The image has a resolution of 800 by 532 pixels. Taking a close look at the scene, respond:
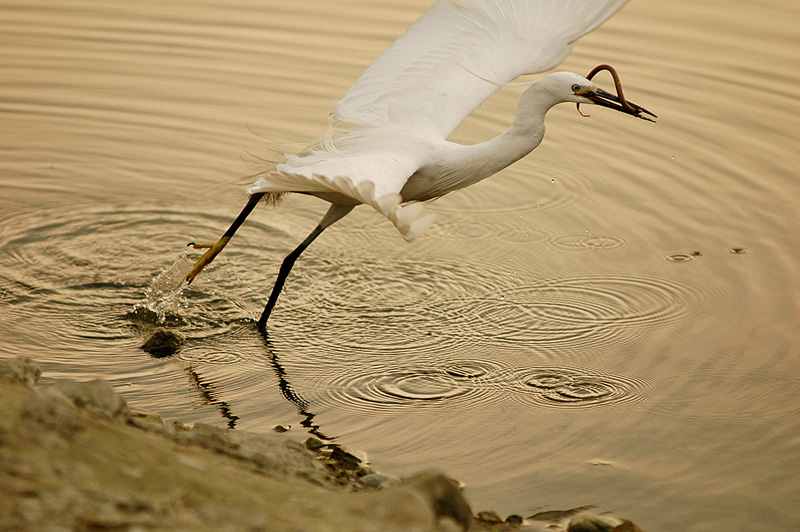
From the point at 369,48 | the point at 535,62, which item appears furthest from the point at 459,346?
the point at 369,48

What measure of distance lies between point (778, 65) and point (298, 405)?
721 centimetres

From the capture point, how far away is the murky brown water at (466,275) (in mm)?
4379

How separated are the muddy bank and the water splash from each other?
1.71m

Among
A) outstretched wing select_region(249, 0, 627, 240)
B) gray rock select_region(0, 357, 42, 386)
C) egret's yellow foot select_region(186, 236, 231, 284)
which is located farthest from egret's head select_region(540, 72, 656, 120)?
gray rock select_region(0, 357, 42, 386)

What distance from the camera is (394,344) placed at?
5.12 meters

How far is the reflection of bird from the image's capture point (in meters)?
4.81

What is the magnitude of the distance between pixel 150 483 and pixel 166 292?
112 inches

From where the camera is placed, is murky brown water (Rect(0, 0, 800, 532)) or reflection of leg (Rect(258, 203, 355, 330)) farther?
reflection of leg (Rect(258, 203, 355, 330))

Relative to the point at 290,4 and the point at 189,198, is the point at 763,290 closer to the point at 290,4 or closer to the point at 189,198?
the point at 189,198

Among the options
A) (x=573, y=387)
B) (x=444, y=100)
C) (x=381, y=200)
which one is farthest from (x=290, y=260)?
(x=381, y=200)

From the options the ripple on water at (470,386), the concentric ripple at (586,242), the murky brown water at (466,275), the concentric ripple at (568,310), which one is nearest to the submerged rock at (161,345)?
the murky brown water at (466,275)

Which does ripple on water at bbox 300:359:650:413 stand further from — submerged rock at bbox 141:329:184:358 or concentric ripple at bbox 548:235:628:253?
concentric ripple at bbox 548:235:628:253

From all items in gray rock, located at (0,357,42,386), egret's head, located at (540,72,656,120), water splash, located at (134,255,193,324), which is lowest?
water splash, located at (134,255,193,324)

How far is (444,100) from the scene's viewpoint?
222 inches
